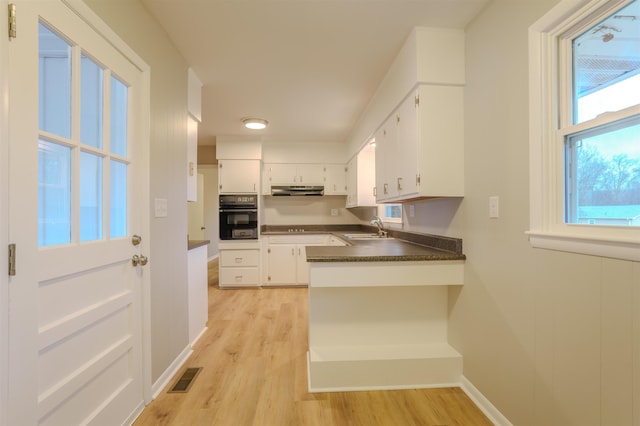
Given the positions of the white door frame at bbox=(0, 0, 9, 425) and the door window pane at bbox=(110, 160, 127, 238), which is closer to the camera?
the white door frame at bbox=(0, 0, 9, 425)

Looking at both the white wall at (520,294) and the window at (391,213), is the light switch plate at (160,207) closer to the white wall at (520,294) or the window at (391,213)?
the white wall at (520,294)

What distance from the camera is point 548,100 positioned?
1.24 m

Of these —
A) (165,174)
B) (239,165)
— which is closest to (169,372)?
(165,174)

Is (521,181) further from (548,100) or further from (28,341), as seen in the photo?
(28,341)

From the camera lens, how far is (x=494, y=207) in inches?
60.1

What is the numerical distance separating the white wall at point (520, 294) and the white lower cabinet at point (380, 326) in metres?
0.14

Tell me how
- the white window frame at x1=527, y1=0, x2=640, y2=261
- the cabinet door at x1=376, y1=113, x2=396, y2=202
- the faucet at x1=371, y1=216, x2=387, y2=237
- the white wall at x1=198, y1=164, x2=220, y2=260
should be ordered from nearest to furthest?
the white window frame at x1=527, y1=0, x2=640, y2=261 → the cabinet door at x1=376, y1=113, x2=396, y2=202 → the faucet at x1=371, y1=216, x2=387, y2=237 → the white wall at x1=198, y1=164, x2=220, y2=260

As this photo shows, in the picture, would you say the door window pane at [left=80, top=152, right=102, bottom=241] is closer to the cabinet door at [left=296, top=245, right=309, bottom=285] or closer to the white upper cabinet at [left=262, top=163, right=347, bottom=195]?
the cabinet door at [left=296, top=245, right=309, bottom=285]

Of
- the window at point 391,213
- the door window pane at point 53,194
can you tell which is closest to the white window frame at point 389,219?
the window at point 391,213

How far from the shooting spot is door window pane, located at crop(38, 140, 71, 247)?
1027 mm

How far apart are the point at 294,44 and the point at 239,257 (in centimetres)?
309

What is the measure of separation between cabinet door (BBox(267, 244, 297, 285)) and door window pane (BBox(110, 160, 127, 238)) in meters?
2.85

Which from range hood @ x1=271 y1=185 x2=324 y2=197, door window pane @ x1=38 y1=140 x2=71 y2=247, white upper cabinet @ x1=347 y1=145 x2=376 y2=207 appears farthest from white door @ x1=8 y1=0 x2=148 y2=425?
range hood @ x1=271 y1=185 x2=324 y2=197

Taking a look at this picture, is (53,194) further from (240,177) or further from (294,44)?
(240,177)
